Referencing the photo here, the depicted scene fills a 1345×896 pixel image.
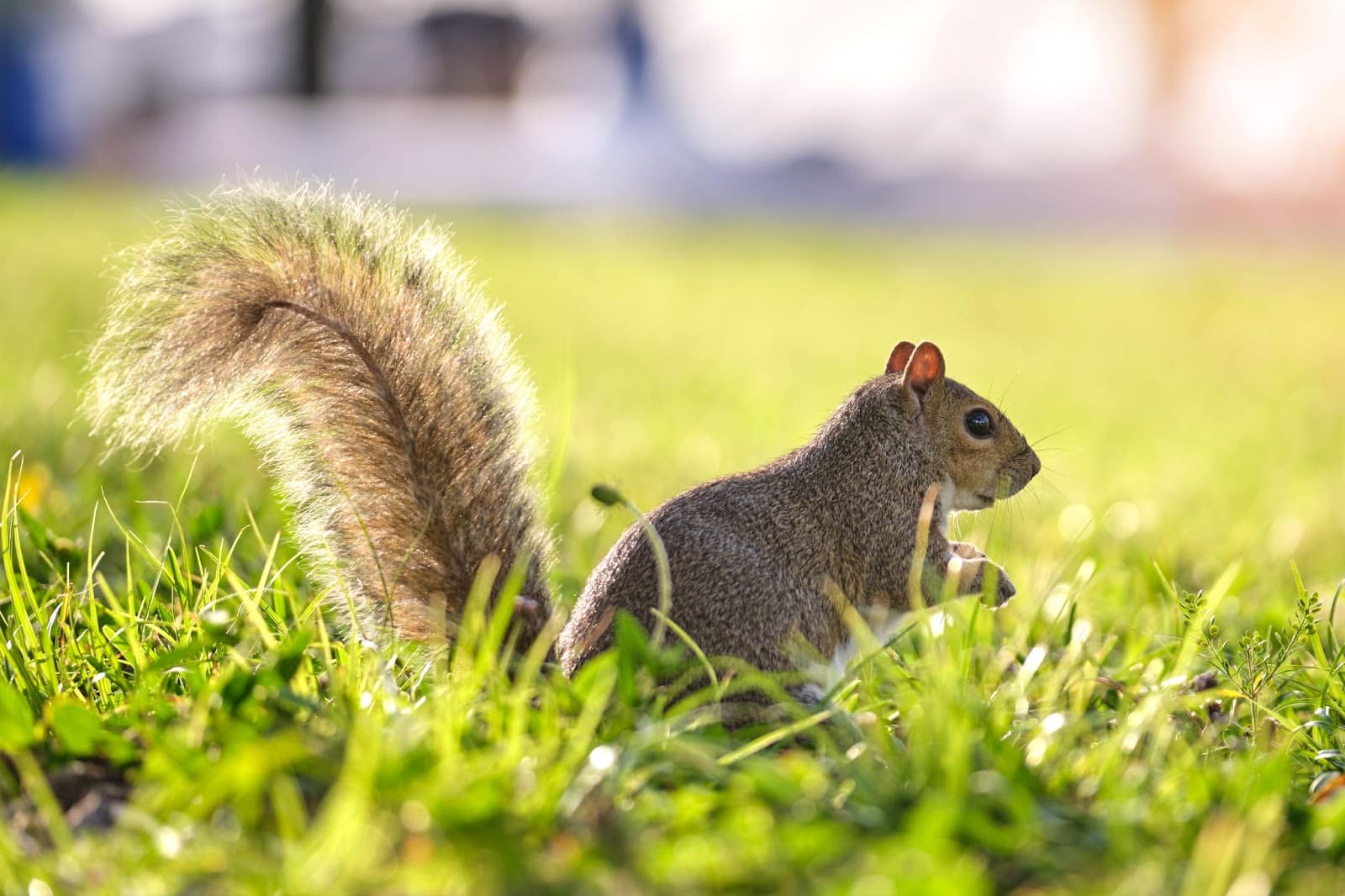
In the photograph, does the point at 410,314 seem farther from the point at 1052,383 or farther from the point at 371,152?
the point at 371,152

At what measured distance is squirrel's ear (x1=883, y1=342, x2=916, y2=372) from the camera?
3.13m

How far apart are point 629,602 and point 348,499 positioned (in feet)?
1.67

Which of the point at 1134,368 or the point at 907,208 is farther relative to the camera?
the point at 907,208

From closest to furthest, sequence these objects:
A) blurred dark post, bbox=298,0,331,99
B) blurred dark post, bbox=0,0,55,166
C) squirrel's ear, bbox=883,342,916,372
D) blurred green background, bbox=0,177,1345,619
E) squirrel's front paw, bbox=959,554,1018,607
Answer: squirrel's front paw, bbox=959,554,1018,607
squirrel's ear, bbox=883,342,916,372
blurred green background, bbox=0,177,1345,619
blurred dark post, bbox=0,0,55,166
blurred dark post, bbox=298,0,331,99

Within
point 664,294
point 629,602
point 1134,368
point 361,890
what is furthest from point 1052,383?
point 361,890

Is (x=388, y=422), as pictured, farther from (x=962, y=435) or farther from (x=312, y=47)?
(x=312, y=47)

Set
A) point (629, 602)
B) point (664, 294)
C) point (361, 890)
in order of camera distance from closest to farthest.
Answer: point (361, 890) → point (629, 602) → point (664, 294)

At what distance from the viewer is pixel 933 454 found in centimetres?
299

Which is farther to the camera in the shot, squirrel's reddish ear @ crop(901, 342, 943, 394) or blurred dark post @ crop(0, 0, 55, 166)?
blurred dark post @ crop(0, 0, 55, 166)

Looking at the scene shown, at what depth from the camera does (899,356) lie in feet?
10.4

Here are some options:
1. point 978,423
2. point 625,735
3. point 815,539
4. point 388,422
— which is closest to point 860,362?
point 978,423

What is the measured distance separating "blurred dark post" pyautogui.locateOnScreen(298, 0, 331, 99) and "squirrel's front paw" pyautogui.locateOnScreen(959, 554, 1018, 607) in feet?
83.7

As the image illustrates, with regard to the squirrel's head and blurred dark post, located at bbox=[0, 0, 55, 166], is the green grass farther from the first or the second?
blurred dark post, located at bbox=[0, 0, 55, 166]

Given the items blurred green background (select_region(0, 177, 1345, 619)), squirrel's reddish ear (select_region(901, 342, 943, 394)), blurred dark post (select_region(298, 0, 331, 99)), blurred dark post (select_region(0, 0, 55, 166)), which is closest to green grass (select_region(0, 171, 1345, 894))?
blurred green background (select_region(0, 177, 1345, 619))
